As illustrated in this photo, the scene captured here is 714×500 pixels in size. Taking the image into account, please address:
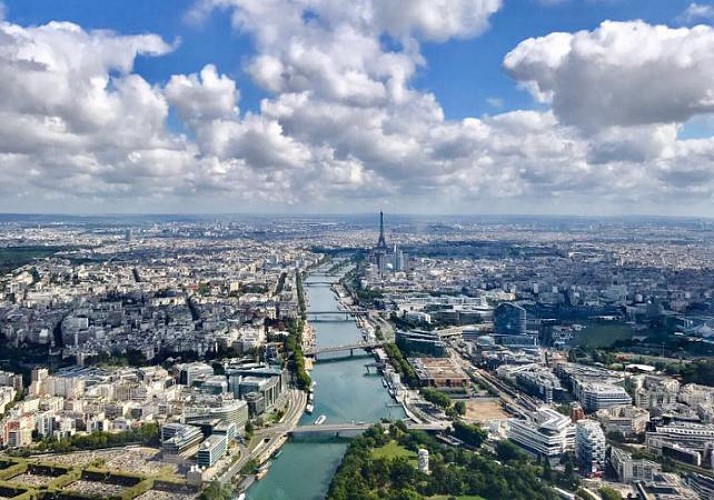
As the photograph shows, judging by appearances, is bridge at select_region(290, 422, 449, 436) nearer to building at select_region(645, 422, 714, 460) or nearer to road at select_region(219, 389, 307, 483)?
road at select_region(219, 389, 307, 483)

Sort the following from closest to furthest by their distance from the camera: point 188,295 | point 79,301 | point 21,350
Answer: point 21,350 → point 79,301 → point 188,295

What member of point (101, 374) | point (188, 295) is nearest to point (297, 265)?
point (188, 295)

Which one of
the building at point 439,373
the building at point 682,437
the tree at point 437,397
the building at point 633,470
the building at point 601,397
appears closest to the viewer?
the building at point 633,470

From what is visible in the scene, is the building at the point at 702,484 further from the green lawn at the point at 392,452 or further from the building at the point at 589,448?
the green lawn at the point at 392,452

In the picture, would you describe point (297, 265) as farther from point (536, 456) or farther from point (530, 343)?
point (536, 456)

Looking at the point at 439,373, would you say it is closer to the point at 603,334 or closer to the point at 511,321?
the point at 511,321

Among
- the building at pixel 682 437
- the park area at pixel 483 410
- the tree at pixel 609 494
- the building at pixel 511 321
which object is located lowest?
the park area at pixel 483 410

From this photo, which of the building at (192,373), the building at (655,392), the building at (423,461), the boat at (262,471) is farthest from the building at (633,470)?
the building at (192,373)

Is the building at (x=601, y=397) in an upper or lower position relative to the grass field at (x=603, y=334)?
upper
